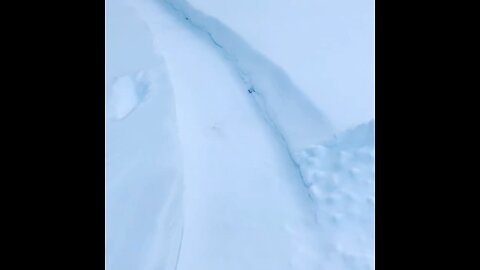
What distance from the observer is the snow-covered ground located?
5.01 ft

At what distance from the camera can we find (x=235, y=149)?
1897 mm

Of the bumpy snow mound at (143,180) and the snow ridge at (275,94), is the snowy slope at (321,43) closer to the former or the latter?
the snow ridge at (275,94)

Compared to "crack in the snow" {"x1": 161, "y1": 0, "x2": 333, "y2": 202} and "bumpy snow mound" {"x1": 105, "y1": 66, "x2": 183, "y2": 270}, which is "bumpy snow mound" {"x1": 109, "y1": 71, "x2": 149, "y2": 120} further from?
"crack in the snow" {"x1": 161, "y1": 0, "x2": 333, "y2": 202}

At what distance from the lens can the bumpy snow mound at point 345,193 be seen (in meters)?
1.50

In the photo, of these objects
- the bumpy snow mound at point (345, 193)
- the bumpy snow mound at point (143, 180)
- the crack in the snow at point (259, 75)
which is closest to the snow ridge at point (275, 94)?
the crack in the snow at point (259, 75)

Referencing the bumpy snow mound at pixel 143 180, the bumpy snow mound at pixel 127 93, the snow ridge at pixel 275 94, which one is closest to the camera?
the bumpy snow mound at pixel 143 180

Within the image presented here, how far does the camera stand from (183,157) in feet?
5.78

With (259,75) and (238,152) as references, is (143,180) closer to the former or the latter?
(238,152)

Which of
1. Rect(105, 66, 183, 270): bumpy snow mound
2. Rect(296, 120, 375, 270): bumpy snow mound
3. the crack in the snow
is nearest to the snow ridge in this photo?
the crack in the snow

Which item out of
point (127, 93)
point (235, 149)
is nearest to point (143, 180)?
point (235, 149)

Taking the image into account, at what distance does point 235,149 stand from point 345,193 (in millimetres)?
583
